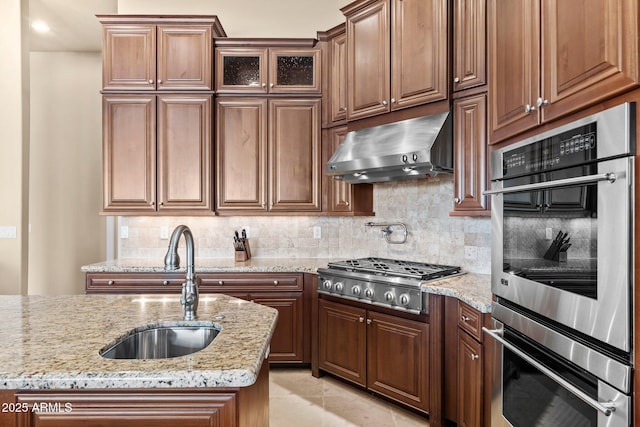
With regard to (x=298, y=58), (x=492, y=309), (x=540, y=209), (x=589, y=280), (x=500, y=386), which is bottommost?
(x=500, y=386)

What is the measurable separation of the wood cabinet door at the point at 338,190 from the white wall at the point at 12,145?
307 cm

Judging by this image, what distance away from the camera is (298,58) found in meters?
3.50

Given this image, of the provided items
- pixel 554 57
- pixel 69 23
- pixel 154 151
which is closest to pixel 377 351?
pixel 554 57

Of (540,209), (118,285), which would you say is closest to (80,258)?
(118,285)

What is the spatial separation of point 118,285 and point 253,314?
6.85 feet

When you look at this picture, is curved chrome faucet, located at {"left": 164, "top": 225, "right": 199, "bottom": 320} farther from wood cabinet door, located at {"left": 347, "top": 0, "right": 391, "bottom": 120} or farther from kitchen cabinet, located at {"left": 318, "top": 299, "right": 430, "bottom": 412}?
wood cabinet door, located at {"left": 347, "top": 0, "right": 391, "bottom": 120}

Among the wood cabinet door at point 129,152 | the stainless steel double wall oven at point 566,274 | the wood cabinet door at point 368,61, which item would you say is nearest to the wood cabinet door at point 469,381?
the stainless steel double wall oven at point 566,274

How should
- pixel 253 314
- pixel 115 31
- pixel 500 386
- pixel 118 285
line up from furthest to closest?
pixel 115 31, pixel 118 285, pixel 500 386, pixel 253 314

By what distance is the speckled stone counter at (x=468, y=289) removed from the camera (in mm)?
1932

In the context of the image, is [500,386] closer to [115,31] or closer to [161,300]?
[161,300]

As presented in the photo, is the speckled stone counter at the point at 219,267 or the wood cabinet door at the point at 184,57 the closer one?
the speckled stone counter at the point at 219,267

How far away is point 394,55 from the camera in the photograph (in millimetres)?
2820

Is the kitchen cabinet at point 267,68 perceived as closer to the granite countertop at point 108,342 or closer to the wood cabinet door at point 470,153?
the wood cabinet door at point 470,153

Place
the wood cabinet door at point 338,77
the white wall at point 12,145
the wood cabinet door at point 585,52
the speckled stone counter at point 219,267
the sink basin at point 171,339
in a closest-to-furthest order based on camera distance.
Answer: the wood cabinet door at point 585,52 < the sink basin at point 171,339 < the speckled stone counter at point 219,267 < the wood cabinet door at point 338,77 < the white wall at point 12,145
